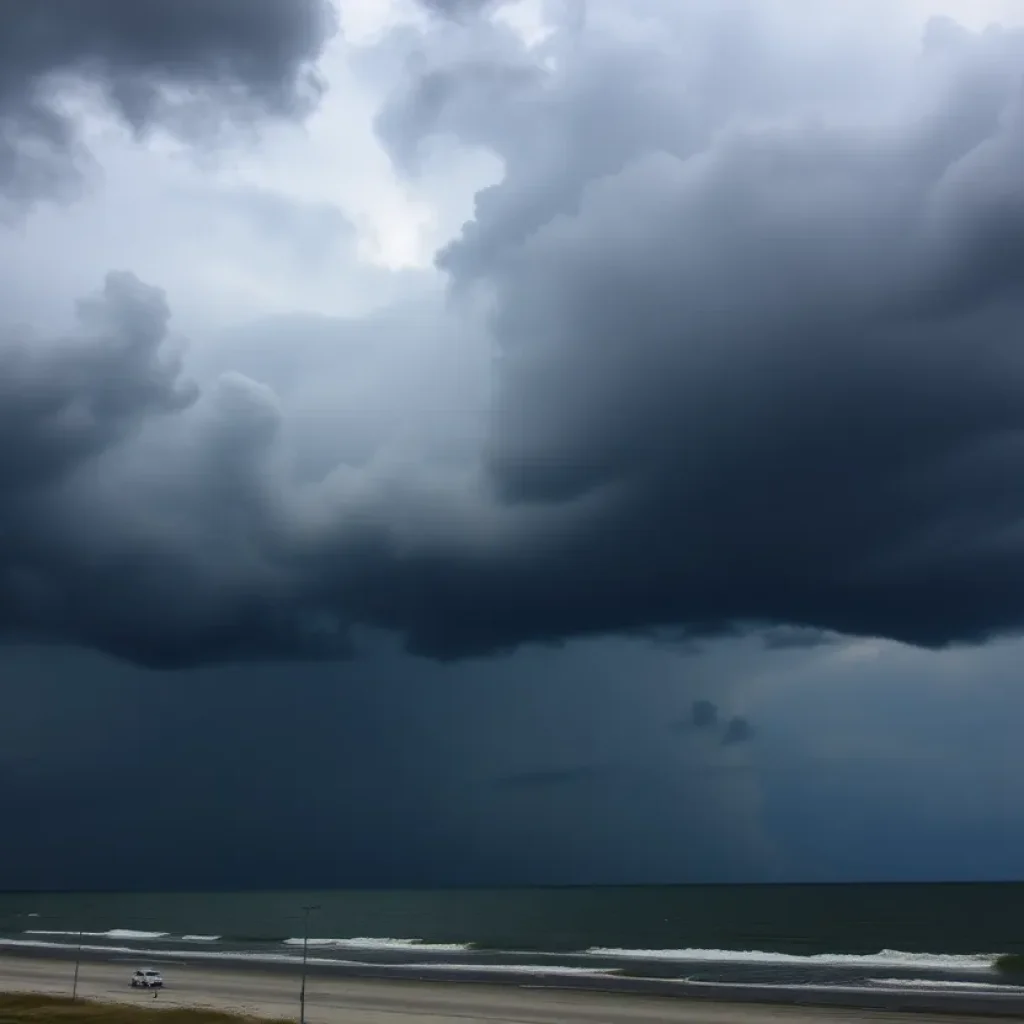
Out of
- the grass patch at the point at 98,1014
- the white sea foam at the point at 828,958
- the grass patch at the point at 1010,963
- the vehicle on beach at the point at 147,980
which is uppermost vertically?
the vehicle on beach at the point at 147,980

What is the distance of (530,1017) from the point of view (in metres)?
85.6

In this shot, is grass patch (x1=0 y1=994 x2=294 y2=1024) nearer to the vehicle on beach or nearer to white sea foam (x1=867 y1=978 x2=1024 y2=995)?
the vehicle on beach

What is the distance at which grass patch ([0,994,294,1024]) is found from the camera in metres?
82.9

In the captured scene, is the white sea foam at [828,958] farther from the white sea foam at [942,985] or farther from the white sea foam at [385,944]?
the white sea foam at [385,944]

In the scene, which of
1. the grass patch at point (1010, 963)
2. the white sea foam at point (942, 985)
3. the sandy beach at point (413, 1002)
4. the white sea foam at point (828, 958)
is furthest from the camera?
the white sea foam at point (828, 958)

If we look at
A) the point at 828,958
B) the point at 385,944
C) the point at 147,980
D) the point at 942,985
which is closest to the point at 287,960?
the point at 385,944

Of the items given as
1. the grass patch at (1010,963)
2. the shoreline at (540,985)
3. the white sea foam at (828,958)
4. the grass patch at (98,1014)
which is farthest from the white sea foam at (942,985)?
the grass patch at (98,1014)

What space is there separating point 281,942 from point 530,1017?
11833cm

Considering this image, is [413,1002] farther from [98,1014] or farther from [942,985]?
[942,985]

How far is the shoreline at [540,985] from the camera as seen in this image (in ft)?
294

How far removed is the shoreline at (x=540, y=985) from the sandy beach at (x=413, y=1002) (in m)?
0.33

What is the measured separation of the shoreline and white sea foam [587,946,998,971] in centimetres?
2823

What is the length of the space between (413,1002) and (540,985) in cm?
1589

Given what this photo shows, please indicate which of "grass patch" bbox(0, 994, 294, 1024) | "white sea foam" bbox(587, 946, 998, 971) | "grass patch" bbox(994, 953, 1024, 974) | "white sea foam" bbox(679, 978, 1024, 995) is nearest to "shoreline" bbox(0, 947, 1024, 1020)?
"white sea foam" bbox(679, 978, 1024, 995)
